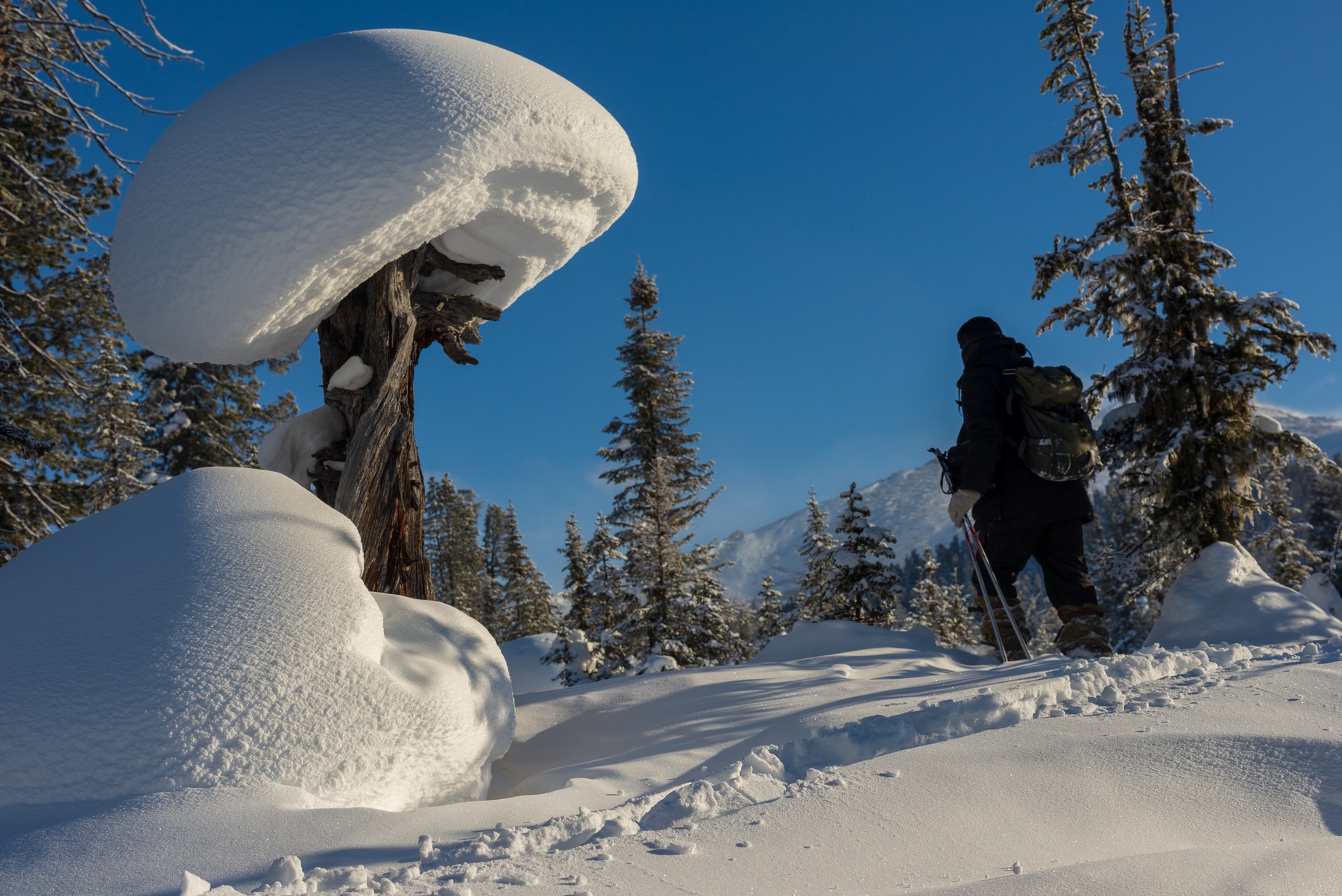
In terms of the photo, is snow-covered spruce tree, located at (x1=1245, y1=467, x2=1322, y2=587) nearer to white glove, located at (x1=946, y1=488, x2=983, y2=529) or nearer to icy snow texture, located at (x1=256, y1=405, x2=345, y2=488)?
white glove, located at (x1=946, y1=488, x2=983, y2=529)

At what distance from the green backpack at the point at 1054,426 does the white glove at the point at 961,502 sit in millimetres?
435

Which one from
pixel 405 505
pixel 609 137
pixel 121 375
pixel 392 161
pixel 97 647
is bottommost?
pixel 97 647

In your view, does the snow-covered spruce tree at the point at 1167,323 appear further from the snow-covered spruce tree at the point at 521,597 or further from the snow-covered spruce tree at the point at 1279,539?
the snow-covered spruce tree at the point at 521,597

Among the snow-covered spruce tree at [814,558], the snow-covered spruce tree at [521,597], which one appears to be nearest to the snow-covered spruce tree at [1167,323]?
the snow-covered spruce tree at [814,558]

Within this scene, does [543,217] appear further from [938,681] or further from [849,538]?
[849,538]

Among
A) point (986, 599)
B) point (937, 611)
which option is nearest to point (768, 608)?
point (937, 611)

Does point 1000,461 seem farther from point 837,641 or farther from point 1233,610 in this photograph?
point 1233,610

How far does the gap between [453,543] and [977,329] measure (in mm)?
43963

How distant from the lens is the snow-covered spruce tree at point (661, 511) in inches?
770

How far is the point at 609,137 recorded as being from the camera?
4.86 metres

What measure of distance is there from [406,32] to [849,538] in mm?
16194

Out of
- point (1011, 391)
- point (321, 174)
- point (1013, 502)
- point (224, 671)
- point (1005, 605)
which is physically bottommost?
point (1005, 605)

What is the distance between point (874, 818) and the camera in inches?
92.7

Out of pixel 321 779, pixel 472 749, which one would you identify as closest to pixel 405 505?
pixel 472 749
